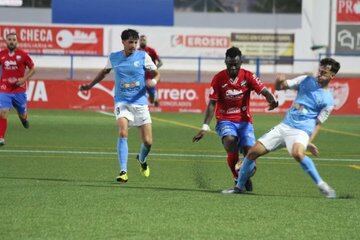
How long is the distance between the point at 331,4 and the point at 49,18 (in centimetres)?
1871

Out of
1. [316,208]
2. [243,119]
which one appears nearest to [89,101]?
[243,119]

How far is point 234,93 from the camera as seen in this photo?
13023 mm

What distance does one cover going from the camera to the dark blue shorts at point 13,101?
766 inches

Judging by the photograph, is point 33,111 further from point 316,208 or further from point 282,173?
point 316,208

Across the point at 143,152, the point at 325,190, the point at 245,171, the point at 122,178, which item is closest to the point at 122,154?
the point at 122,178

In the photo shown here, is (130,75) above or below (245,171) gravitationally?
above

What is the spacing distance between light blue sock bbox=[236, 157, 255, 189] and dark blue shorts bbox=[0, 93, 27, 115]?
8.18 meters

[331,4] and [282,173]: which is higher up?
[331,4]

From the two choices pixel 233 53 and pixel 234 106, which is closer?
pixel 233 53

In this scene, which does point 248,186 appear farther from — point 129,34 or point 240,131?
point 129,34

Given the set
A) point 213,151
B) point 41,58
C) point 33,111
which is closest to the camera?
point 213,151

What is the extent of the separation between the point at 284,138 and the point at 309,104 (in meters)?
0.50

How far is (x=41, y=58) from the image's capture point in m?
52.1

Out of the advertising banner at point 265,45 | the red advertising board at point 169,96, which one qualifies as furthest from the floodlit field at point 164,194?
the advertising banner at point 265,45
